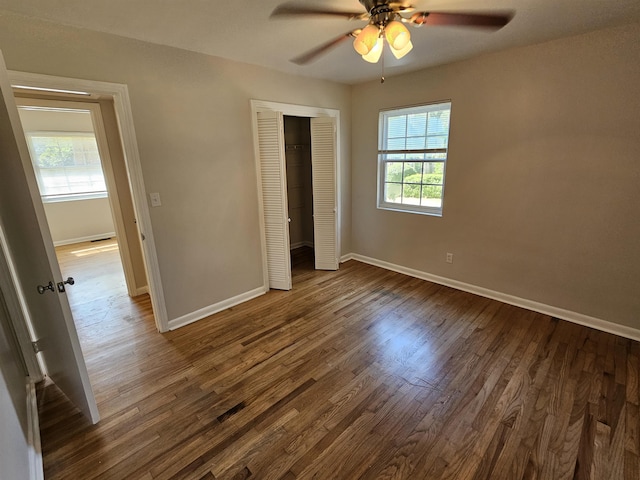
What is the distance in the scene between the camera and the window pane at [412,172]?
12.0 ft

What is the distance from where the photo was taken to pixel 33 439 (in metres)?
1.61

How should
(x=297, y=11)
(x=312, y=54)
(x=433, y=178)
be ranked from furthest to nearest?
1. (x=433, y=178)
2. (x=312, y=54)
3. (x=297, y=11)

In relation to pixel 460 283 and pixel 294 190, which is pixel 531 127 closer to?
pixel 460 283

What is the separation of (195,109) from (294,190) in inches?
104

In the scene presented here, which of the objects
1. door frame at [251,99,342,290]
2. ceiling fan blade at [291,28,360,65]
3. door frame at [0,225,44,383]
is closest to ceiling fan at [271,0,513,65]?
ceiling fan blade at [291,28,360,65]

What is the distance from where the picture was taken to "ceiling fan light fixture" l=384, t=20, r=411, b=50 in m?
1.60

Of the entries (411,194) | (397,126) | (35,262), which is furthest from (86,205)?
(411,194)

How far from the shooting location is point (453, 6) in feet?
6.21

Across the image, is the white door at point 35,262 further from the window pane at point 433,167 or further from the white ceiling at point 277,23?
the window pane at point 433,167

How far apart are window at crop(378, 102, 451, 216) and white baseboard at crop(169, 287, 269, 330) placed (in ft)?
6.83

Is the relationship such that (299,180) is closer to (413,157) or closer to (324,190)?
(324,190)

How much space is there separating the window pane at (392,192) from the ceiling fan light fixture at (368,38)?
7.76ft

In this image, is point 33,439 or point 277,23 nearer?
point 33,439

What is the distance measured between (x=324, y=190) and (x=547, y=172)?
2.38 m
